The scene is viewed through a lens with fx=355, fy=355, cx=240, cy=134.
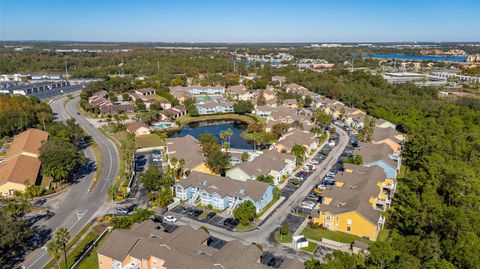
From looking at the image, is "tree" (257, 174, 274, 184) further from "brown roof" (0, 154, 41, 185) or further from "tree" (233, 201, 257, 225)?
"brown roof" (0, 154, 41, 185)

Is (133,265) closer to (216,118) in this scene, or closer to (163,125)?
(163,125)

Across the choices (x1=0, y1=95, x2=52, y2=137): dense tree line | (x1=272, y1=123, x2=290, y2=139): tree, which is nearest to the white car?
(x1=272, y1=123, x2=290, y2=139): tree

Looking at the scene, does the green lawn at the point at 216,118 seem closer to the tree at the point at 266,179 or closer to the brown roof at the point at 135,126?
the brown roof at the point at 135,126

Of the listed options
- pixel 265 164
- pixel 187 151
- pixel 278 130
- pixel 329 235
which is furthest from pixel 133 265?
pixel 278 130

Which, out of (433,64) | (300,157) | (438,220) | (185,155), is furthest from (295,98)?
(433,64)

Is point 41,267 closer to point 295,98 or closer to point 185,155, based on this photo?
point 185,155
